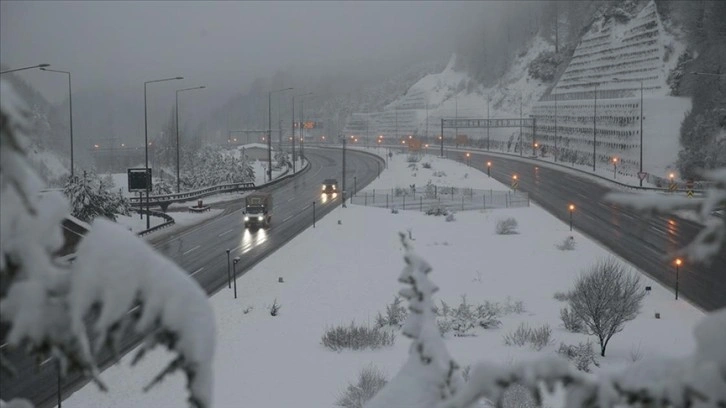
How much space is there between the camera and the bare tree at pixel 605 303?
891 inches

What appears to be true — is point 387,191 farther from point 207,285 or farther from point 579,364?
point 579,364

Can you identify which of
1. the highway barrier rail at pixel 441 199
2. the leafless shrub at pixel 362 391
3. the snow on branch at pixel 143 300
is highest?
the snow on branch at pixel 143 300

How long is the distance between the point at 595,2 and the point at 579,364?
14385 centimetres

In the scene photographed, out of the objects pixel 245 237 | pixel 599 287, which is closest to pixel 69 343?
pixel 599 287

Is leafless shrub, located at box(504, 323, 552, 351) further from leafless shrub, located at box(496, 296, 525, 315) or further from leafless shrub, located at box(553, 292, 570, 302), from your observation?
leafless shrub, located at box(553, 292, 570, 302)

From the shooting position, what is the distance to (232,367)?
67.8 ft

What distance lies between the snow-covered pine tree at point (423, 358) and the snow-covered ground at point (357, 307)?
33.1ft

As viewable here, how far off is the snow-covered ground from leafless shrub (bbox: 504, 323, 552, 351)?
34 cm

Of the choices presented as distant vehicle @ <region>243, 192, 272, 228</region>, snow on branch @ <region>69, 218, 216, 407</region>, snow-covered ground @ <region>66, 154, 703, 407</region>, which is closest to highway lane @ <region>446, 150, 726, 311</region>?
snow-covered ground @ <region>66, 154, 703, 407</region>

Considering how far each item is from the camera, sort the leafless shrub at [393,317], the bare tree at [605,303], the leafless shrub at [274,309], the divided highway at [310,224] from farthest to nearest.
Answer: the leafless shrub at [274,309] < the leafless shrub at [393,317] < the bare tree at [605,303] < the divided highway at [310,224]

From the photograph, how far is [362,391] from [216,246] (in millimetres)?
24966

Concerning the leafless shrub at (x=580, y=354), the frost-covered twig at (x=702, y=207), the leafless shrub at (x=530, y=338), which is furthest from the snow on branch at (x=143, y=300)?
the leafless shrub at (x=530, y=338)

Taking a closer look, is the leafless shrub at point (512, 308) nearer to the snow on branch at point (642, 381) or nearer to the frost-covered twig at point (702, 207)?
the snow on branch at point (642, 381)

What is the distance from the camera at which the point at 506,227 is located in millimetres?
44625
